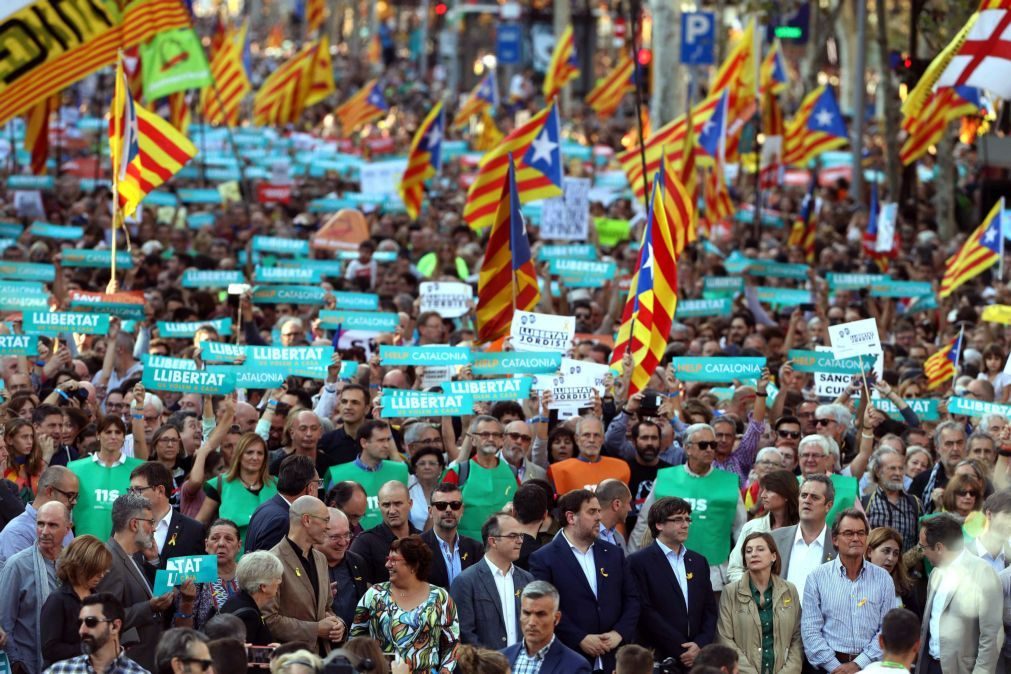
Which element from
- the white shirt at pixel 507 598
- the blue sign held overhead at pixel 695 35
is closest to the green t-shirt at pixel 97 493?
the white shirt at pixel 507 598

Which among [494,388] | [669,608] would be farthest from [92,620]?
[494,388]

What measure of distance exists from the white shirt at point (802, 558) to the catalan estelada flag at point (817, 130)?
19.7m

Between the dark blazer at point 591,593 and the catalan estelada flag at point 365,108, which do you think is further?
the catalan estelada flag at point 365,108

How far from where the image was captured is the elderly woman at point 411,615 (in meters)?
8.98

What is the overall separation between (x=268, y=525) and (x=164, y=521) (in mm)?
537

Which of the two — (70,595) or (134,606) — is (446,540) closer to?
(134,606)

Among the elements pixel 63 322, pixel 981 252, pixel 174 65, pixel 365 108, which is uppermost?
pixel 174 65

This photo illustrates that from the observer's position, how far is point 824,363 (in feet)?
45.9

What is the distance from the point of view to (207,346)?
1330 centimetres

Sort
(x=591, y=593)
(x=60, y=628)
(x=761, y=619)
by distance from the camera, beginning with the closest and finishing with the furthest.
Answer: (x=60, y=628) < (x=591, y=593) < (x=761, y=619)

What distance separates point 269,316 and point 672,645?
30.3 feet

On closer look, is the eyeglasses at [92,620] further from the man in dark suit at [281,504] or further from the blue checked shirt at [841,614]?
the blue checked shirt at [841,614]

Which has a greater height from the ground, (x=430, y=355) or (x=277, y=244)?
(x=277, y=244)

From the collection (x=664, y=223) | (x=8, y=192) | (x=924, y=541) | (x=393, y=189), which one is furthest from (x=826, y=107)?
(x=924, y=541)
